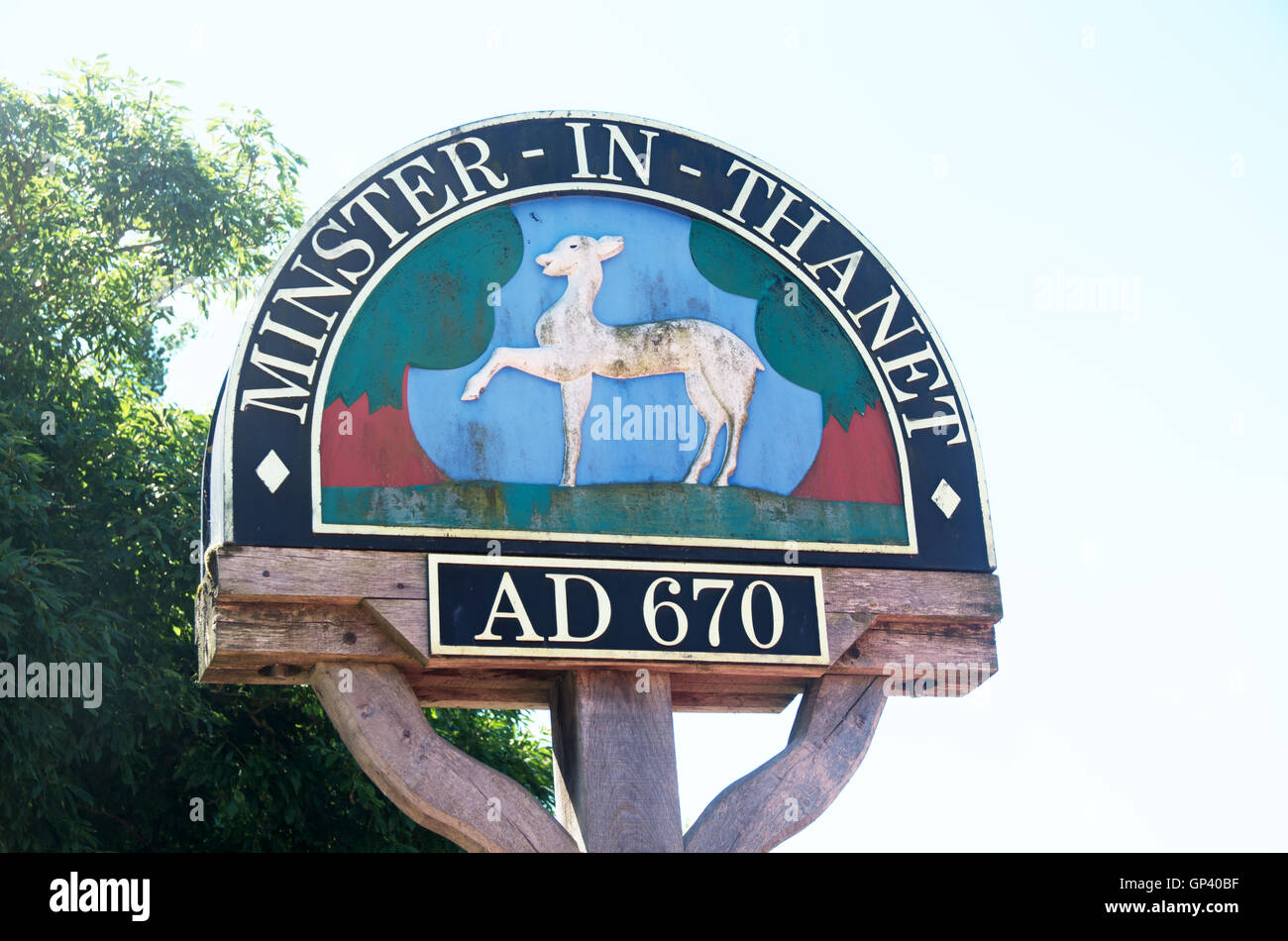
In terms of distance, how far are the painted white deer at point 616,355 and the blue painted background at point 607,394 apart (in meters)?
0.03

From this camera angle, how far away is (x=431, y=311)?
676cm

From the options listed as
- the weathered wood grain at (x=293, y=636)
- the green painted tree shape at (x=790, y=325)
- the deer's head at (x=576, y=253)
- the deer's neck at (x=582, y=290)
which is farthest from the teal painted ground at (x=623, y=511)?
the deer's head at (x=576, y=253)

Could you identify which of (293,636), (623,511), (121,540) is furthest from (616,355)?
(121,540)

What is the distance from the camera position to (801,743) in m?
6.68

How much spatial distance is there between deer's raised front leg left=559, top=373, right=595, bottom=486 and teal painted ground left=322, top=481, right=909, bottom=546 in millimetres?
80

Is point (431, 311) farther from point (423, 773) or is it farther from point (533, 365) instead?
point (423, 773)

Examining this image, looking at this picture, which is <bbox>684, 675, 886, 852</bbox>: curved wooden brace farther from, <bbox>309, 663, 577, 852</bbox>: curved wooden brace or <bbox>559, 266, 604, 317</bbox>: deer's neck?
<bbox>559, 266, 604, 317</bbox>: deer's neck

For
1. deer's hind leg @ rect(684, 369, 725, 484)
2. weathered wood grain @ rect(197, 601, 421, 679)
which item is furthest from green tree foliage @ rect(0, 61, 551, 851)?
deer's hind leg @ rect(684, 369, 725, 484)

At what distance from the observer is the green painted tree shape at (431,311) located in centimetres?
657

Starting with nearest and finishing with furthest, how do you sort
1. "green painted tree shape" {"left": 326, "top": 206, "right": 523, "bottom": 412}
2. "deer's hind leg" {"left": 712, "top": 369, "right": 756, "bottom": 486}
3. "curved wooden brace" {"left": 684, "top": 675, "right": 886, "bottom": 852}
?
"curved wooden brace" {"left": 684, "top": 675, "right": 886, "bottom": 852}, "green painted tree shape" {"left": 326, "top": 206, "right": 523, "bottom": 412}, "deer's hind leg" {"left": 712, "top": 369, "right": 756, "bottom": 486}

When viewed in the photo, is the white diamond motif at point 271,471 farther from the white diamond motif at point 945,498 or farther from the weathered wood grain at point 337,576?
the white diamond motif at point 945,498

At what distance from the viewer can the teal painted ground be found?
6352 millimetres

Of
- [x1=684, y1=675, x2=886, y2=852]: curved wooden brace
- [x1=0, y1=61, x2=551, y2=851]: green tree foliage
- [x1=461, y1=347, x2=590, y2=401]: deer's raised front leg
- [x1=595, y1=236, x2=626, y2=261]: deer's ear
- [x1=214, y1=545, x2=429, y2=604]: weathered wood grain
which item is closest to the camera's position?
[x1=214, y1=545, x2=429, y2=604]: weathered wood grain
